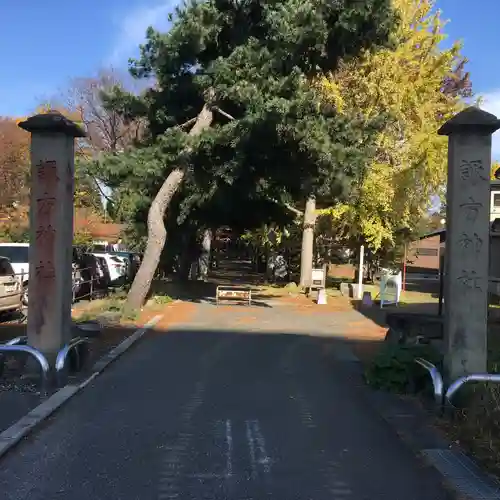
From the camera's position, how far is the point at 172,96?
19.9 m

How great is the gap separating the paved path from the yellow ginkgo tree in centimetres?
1694

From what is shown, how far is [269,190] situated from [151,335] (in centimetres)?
889

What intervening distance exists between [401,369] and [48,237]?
15.6ft

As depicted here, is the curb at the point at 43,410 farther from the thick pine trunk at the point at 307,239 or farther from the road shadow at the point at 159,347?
the thick pine trunk at the point at 307,239

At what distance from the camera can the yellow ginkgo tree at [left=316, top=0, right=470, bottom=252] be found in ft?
81.9

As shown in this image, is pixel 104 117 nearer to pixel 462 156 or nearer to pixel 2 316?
pixel 2 316

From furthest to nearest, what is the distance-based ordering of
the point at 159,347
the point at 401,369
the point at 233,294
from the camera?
1. the point at 233,294
2. the point at 159,347
3. the point at 401,369

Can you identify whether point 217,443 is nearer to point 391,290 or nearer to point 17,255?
point 17,255

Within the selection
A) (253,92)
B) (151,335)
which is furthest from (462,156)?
(253,92)

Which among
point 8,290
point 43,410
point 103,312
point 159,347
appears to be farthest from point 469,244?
point 103,312

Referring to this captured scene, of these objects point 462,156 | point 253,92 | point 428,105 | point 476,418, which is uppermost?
point 428,105

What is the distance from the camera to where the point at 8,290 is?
1414 centimetres

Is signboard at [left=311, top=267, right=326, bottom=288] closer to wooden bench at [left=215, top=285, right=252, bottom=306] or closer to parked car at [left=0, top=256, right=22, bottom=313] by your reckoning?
wooden bench at [left=215, top=285, right=252, bottom=306]

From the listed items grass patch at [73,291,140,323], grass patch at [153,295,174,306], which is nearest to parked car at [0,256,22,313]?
grass patch at [73,291,140,323]
